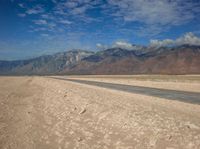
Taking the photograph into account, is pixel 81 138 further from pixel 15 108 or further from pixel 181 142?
pixel 15 108

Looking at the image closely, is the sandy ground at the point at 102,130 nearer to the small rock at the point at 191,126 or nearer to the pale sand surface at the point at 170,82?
the small rock at the point at 191,126

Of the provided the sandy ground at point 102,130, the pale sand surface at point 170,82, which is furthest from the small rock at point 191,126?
the pale sand surface at point 170,82

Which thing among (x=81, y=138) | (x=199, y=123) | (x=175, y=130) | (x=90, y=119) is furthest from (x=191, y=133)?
(x=90, y=119)

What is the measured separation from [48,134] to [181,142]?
22.7 feet

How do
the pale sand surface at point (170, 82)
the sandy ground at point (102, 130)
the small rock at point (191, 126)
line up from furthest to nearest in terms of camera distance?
the pale sand surface at point (170, 82) < the small rock at point (191, 126) < the sandy ground at point (102, 130)

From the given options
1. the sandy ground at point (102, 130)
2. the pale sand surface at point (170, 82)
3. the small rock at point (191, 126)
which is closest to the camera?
the sandy ground at point (102, 130)

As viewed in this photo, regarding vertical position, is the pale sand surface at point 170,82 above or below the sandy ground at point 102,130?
below

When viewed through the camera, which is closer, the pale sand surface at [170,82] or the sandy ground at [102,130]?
the sandy ground at [102,130]

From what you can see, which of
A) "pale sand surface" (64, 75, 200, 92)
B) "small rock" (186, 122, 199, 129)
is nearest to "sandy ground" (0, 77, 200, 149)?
"small rock" (186, 122, 199, 129)

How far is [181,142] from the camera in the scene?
841cm

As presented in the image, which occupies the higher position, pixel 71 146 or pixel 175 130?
pixel 175 130

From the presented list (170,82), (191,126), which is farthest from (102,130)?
(170,82)

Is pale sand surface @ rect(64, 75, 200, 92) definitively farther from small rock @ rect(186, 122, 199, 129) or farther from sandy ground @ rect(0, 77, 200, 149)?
small rock @ rect(186, 122, 199, 129)

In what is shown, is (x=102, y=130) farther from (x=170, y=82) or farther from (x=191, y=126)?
(x=170, y=82)
